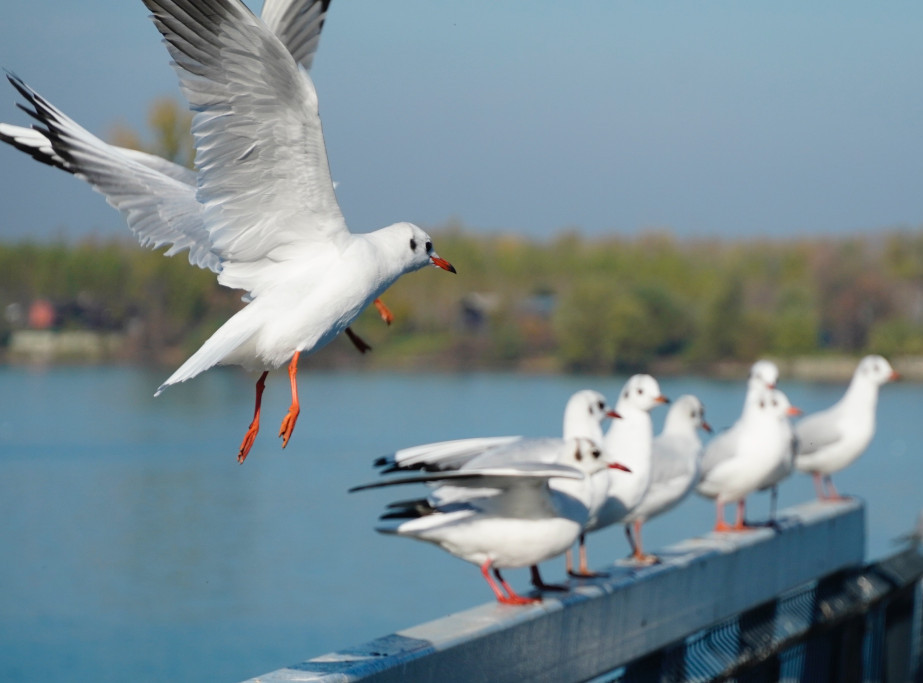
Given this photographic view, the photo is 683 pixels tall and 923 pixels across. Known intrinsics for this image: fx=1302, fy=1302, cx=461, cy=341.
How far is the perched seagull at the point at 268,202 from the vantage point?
345 cm

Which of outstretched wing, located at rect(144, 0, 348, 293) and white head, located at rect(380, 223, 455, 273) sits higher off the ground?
outstretched wing, located at rect(144, 0, 348, 293)

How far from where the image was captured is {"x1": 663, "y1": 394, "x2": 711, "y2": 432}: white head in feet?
21.6

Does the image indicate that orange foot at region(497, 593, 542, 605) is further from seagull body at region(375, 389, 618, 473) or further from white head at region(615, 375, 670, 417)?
white head at region(615, 375, 670, 417)

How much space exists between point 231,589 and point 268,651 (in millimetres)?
2466

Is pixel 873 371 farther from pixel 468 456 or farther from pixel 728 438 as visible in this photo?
pixel 468 456

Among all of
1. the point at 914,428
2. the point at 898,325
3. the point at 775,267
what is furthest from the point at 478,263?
the point at 914,428

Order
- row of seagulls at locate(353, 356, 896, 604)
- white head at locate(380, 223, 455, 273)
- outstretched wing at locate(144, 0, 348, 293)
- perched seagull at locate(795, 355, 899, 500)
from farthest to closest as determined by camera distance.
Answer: perched seagull at locate(795, 355, 899, 500) < row of seagulls at locate(353, 356, 896, 604) < white head at locate(380, 223, 455, 273) < outstretched wing at locate(144, 0, 348, 293)

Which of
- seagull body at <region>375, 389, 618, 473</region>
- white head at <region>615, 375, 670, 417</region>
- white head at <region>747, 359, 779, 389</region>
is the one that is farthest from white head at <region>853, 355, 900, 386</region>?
seagull body at <region>375, 389, 618, 473</region>

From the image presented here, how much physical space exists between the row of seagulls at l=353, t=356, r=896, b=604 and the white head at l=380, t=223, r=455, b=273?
561 millimetres

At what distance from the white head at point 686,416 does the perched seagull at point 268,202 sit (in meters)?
3.03

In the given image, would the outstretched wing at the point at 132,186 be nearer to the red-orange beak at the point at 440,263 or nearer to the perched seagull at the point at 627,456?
the red-orange beak at the point at 440,263

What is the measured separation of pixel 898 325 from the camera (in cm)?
4428

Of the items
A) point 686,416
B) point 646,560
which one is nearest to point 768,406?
point 686,416

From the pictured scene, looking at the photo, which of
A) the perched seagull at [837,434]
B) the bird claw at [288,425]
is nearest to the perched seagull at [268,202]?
the bird claw at [288,425]
